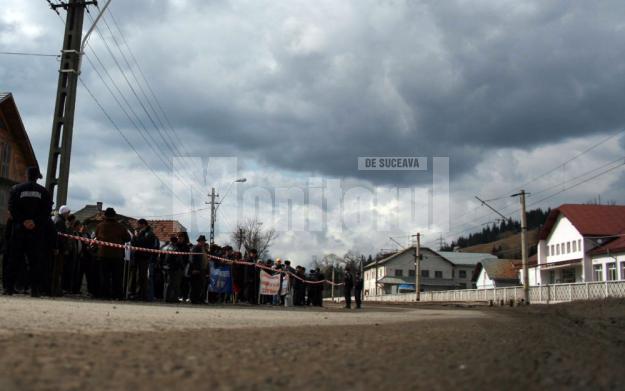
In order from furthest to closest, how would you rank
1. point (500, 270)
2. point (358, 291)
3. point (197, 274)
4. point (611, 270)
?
point (500, 270) → point (611, 270) → point (358, 291) → point (197, 274)

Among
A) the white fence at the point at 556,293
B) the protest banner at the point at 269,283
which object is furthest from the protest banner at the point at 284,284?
the white fence at the point at 556,293

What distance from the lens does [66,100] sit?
65.1ft

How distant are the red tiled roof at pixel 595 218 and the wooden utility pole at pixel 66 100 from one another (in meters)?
51.2

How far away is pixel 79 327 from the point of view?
20.5 ft

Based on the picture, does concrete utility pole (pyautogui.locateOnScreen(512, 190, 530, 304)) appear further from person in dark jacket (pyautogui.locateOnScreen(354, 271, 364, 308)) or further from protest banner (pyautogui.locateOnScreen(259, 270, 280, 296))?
protest banner (pyautogui.locateOnScreen(259, 270, 280, 296))

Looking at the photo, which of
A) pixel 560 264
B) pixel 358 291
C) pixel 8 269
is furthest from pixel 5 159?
pixel 560 264

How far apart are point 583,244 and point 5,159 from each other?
1880 inches

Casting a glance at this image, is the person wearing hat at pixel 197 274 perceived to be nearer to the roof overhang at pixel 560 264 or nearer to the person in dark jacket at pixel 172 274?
the person in dark jacket at pixel 172 274

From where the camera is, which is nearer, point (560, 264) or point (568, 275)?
point (560, 264)

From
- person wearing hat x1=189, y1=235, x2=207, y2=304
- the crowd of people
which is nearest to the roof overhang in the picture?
the crowd of people

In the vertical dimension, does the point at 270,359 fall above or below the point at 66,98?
below

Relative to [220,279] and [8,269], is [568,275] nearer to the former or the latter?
[220,279]

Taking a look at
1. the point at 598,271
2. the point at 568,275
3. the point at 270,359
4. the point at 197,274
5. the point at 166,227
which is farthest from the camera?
the point at 166,227

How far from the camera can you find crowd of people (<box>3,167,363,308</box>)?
11.5 m
